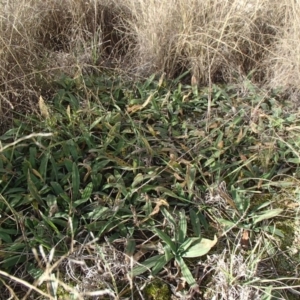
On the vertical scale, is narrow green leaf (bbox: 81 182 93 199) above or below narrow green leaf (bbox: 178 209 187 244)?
above

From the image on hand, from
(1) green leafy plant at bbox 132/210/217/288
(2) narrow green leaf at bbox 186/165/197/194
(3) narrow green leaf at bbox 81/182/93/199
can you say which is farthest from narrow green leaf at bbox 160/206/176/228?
(3) narrow green leaf at bbox 81/182/93/199

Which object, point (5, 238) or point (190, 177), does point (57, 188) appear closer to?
point (5, 238)

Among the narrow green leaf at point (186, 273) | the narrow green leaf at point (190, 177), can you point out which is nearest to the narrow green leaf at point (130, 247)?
the narrow green leaf at point (186, 273)

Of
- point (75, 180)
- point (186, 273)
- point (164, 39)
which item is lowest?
point (186, 273)

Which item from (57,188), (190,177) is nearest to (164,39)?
(190,177)

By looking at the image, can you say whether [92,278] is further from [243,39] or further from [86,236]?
[243,39]

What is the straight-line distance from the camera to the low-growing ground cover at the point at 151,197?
109 centimetres

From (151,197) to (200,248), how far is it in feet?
0.72

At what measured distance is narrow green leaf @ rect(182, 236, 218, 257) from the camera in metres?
1.14

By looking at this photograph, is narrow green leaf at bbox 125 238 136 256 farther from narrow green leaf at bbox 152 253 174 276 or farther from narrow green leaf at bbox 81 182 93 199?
narrow green leaf at bbox 81 182 93 199

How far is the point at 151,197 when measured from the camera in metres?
1.26

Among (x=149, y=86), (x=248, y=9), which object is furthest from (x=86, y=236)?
(x=248, y=9)

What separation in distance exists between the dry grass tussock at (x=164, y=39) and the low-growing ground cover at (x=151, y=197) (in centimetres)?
15

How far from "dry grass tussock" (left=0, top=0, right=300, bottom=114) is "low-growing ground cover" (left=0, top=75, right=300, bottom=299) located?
15cm
